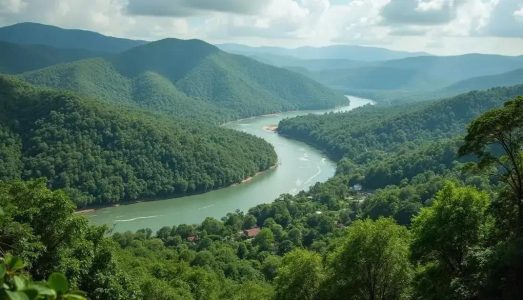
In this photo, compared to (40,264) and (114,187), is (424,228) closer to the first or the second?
(40,264)

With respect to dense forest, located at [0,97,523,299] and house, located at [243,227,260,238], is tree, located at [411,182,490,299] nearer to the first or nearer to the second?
dense forest, located at [0,97,523,299]

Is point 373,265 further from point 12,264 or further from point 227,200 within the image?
point 227,200

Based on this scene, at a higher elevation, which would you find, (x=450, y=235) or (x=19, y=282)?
(x=19, y=282)

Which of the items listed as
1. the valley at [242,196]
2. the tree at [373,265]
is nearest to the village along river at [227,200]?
the valley at [242,196]

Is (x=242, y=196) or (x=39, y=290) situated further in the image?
(x=242, y=196)

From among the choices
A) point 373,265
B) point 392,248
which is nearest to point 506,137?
point 392,248

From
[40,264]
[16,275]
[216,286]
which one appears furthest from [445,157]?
[16,275]

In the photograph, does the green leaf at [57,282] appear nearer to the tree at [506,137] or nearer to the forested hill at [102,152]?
the tree at [506,137]
